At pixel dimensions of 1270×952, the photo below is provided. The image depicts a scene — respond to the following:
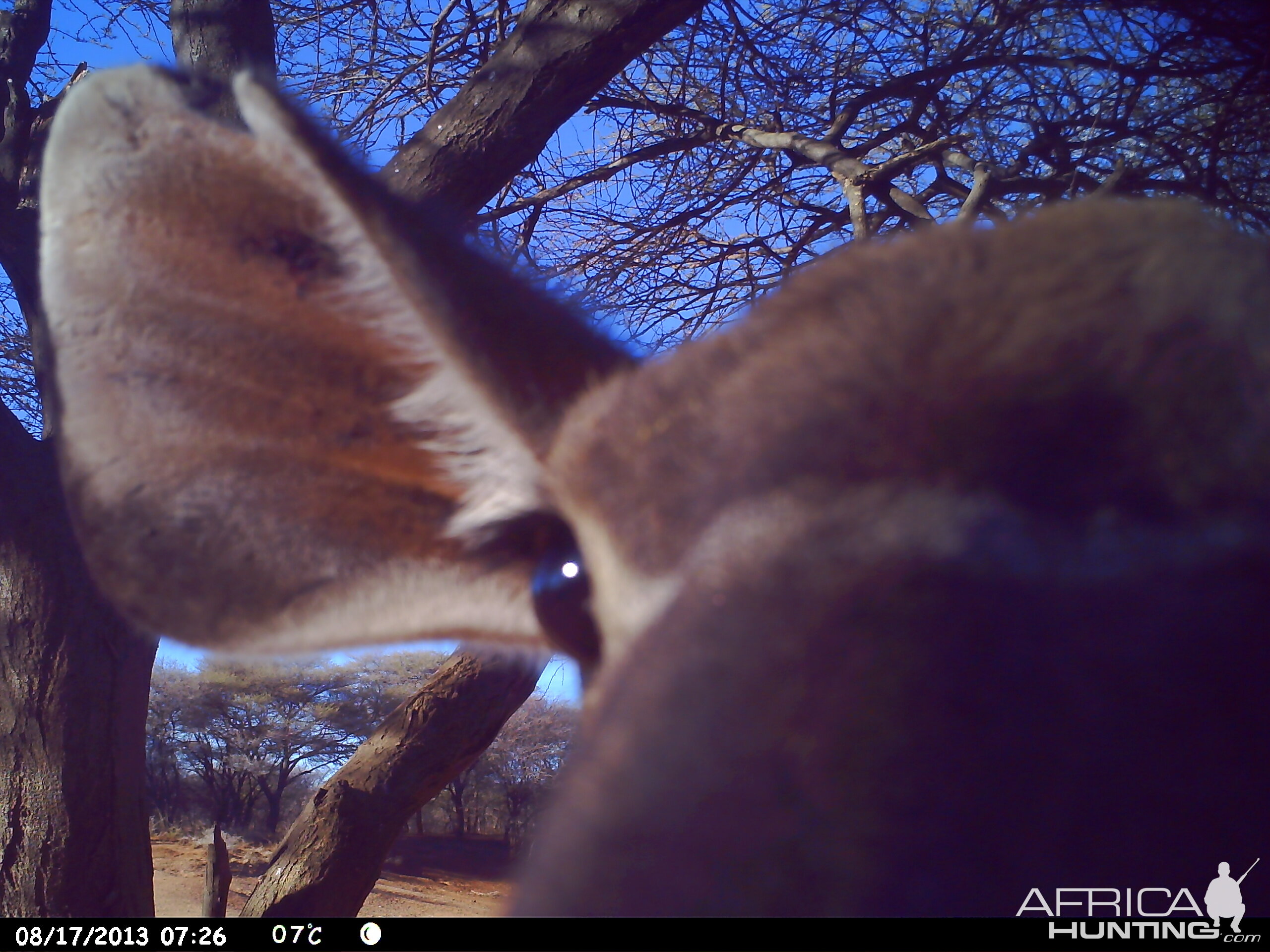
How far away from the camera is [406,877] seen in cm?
1251

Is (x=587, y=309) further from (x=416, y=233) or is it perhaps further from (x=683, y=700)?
(x=683, y=700)

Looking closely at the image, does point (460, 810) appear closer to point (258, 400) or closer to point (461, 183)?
point (461, 183)

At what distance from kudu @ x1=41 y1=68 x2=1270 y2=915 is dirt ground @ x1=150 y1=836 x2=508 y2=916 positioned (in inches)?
371

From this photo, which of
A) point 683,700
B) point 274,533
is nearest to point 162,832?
point 274,533

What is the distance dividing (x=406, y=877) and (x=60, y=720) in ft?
32.1

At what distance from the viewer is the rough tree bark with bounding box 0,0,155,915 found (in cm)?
373

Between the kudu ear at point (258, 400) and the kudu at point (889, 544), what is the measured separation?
0.02 m

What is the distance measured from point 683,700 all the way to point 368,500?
33.3 inches

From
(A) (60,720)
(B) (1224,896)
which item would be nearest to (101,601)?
(A) (60,720)

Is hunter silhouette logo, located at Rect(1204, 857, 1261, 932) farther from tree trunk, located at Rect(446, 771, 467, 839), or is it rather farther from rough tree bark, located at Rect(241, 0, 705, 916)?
tree trunk, located at Rect(446, 771, 467, 839)

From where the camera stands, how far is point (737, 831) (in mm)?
792

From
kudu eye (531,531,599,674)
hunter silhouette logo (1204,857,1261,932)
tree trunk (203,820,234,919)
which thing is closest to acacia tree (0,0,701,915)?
tree trunk (203,820,234,919)

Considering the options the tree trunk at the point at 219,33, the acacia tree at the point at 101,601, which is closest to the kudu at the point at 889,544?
the acacia tree at the point at 101,601

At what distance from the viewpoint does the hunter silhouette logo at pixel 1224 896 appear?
0.89 m
